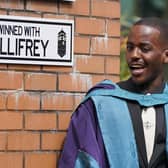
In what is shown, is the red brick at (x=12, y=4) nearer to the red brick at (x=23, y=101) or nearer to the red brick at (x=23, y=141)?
the red brick at (x=23, y=101)

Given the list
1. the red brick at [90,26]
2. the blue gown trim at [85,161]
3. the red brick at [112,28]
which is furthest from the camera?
the red brick at [112,28]

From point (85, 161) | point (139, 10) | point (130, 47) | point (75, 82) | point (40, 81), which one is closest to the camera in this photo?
point (85, 161)

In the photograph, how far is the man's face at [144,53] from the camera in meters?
3.28

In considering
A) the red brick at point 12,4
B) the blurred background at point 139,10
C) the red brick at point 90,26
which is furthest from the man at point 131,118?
the blurred background at point 139,10

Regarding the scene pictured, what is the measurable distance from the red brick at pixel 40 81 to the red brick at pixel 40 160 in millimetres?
367

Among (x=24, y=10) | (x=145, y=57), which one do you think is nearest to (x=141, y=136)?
(x=145, y=57)

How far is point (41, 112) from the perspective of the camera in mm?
3609

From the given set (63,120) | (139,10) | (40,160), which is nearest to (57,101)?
(63,120)

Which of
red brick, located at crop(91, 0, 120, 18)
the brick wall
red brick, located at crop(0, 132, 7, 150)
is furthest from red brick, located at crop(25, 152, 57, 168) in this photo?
red brick, located at crop(91, 0, 120, 18)

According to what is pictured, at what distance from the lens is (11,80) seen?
354 cm

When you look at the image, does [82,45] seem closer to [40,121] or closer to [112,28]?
[112,28]

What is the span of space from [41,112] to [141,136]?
64 centimetres

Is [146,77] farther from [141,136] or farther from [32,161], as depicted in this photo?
[32,161]

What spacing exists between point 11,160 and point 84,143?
51 centimetres
